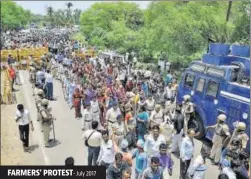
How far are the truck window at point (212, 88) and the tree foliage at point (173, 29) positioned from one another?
13.4ft

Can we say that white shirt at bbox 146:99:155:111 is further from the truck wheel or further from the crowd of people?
the truck wheel

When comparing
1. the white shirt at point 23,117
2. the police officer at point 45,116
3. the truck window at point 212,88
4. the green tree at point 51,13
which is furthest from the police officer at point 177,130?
the green tree at point 51,13

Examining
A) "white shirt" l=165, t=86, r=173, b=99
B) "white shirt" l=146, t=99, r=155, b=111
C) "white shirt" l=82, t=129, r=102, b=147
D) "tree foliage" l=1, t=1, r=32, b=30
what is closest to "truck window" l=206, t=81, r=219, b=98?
"white shirt" l=146, t=99, r=155, b=111

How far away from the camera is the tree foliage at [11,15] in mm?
44312

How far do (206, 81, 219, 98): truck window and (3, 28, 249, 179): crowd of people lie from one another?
24.9 inches

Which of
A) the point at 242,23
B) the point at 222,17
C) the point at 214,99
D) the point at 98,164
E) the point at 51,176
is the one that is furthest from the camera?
the point at 222,17

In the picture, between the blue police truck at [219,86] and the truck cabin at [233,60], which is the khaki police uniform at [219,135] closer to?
the blue police truck at [219,86]

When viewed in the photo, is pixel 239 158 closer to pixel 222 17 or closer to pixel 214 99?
pixel 214 99

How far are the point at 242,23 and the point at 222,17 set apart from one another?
64.4 inches

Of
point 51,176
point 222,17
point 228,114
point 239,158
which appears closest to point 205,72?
point 228,114

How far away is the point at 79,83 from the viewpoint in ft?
47.0
